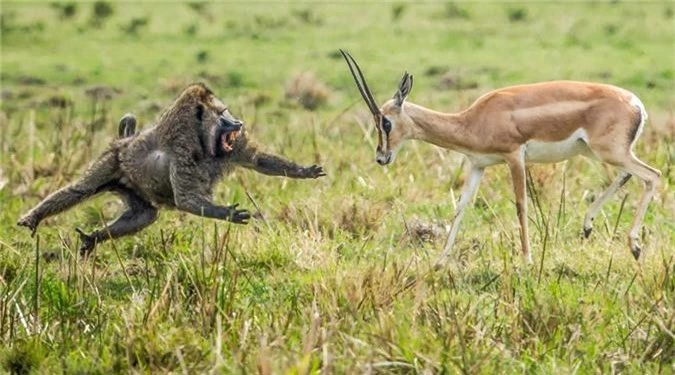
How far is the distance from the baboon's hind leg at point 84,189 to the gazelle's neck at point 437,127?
172 centimetres

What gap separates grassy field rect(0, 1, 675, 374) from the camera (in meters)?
6.32

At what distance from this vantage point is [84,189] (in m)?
8.30

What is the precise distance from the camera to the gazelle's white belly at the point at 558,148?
27.1ft

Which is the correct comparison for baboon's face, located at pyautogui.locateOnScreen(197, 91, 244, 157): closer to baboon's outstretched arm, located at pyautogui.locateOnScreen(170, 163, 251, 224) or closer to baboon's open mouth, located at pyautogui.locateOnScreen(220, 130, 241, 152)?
baboon's open mouth, located at pyautogui.locateOnScreen(220, 130, 241, 152)

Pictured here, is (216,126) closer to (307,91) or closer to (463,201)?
(463,201)

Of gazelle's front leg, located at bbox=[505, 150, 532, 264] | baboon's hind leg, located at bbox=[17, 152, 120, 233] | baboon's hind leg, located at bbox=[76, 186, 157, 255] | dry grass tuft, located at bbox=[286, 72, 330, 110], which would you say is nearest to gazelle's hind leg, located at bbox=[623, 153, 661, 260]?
gazelle's front leg, located at bbox=[505, 150, 532, 264]

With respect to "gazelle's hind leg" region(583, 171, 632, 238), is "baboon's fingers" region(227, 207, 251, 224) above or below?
above

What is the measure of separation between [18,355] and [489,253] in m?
2.91

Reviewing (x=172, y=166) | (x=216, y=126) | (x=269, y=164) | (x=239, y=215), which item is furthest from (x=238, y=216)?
(x=269, y=164)

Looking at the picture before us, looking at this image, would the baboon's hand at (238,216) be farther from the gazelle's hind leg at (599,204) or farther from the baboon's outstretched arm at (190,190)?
the gazelle's hind leg at (599,204)

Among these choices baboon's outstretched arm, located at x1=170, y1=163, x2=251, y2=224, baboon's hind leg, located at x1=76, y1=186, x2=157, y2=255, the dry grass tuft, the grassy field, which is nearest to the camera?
the grassy field

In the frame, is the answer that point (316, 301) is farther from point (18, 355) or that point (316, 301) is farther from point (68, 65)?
point (68, 65)

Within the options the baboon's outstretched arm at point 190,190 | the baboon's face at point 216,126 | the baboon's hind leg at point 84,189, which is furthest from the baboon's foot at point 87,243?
the baboon's face at point 216,126

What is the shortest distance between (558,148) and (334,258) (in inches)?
56.5
